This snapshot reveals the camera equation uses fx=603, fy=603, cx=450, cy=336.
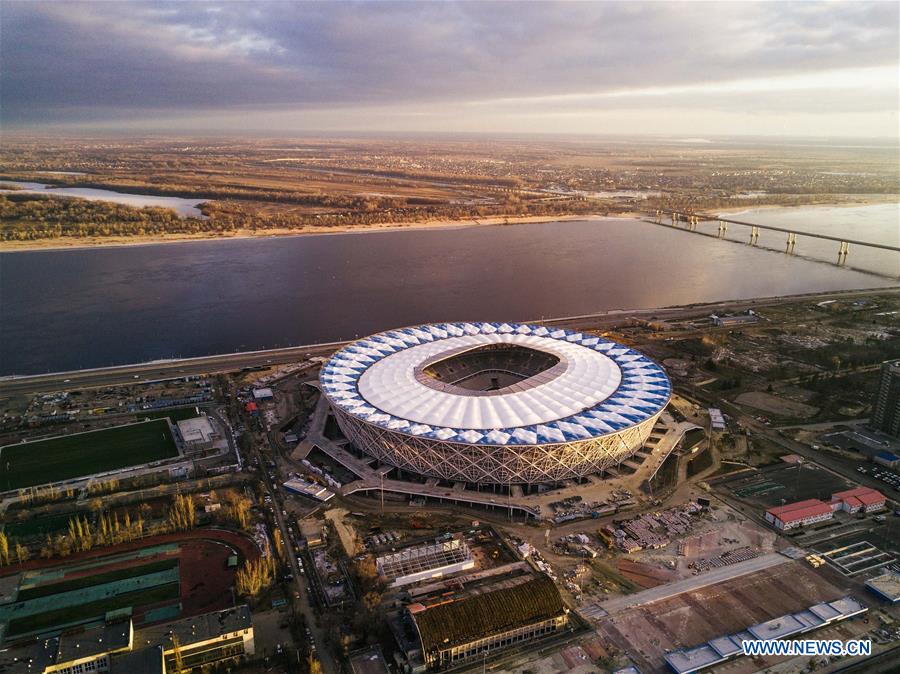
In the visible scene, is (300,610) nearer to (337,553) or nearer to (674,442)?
(337,553)

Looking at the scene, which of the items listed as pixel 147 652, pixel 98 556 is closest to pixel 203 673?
pixel 147 652

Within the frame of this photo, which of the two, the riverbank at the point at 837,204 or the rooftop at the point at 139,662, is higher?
the riverbank at the point at 837,204

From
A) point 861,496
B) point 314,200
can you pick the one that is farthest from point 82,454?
point 314,200

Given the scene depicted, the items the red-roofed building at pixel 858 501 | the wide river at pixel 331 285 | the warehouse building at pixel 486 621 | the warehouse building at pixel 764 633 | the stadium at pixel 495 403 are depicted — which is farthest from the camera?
the wide river at pixel 331 285

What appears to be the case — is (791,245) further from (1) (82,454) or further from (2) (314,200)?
(1) (82,454)

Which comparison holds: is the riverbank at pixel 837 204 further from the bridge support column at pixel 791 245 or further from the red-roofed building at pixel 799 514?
the red-roofed building at pixel 799 514

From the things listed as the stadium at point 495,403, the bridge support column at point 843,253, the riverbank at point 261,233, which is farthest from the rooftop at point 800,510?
the riverbank at point 261,233
